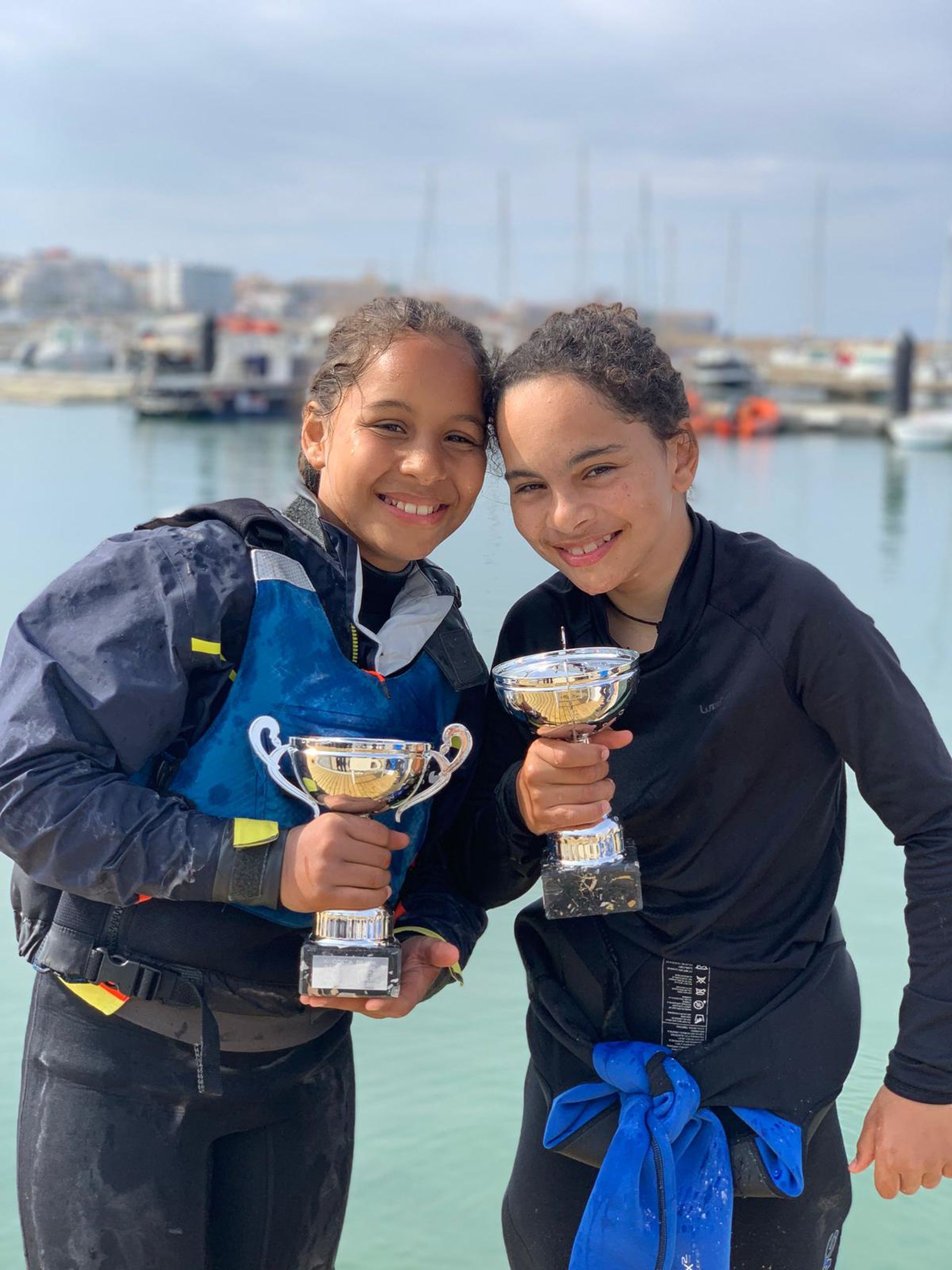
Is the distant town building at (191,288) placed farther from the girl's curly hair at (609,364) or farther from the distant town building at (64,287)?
the girl's curly hair at (609,364)

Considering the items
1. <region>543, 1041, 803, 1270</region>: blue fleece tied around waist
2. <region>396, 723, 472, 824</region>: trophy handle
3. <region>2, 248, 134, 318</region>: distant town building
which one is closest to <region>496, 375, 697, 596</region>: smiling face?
<region>396, 723, 472, 824</region>: trophy handle

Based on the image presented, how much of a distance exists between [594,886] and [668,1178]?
0.35 meters

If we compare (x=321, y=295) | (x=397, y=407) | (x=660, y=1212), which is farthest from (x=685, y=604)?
(x=321, y=295)

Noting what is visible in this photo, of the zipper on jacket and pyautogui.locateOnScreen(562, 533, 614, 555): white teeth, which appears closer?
the zipper on jacket

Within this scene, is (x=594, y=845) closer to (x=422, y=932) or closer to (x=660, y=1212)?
(x=422, y=932)

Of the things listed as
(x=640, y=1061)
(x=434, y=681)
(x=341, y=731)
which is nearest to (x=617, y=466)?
(x=434, y=681)

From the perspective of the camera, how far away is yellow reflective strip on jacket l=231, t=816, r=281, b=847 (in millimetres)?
1505

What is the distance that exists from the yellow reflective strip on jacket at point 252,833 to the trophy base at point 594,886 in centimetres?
33

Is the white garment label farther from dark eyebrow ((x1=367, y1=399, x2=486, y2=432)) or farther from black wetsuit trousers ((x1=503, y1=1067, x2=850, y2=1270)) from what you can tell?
dark eyebrow ((x1=367, y1=399, x2=486, y2=432))

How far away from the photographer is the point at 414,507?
1.75 m

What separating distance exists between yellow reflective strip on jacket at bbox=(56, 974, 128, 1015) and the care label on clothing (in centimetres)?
66

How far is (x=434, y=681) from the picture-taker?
5.73ft

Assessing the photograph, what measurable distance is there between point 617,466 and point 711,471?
25.2m

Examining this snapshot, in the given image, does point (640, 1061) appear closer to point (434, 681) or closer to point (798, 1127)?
point (798, 1127)
